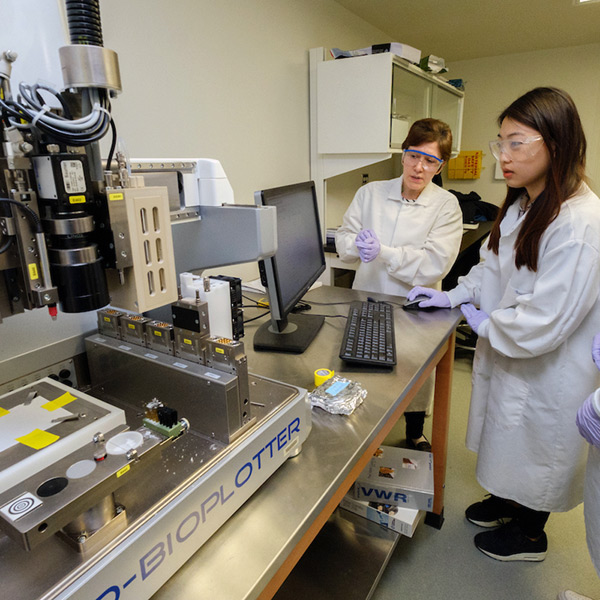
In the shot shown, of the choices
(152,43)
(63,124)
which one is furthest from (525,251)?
(152,43)

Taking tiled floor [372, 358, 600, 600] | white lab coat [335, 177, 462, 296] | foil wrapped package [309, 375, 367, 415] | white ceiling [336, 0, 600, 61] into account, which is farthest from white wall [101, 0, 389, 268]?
tiled floor [372, 358, 600, 600]

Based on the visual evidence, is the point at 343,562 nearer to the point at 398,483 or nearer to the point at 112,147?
the point at 398,483

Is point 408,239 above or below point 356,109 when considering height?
below

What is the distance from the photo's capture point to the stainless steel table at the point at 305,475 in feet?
1.90

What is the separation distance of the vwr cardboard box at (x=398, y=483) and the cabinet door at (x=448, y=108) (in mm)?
2589

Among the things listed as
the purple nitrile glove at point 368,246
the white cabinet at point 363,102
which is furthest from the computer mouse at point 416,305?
the white cabinet at point 363,102

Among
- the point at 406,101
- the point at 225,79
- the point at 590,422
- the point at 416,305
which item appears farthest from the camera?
the point at 406,101

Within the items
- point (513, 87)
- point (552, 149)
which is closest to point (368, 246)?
point (552, 149)

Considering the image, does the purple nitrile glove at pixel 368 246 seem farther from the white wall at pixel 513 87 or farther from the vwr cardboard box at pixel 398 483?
the white wall at pixel 513 87

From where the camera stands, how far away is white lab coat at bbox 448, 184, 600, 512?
115 centimetres

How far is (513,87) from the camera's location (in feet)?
13.3

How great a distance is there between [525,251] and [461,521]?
1.14 m

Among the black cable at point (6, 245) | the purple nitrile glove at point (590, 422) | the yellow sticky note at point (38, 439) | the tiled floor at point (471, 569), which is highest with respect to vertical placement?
the black cable at point (6, 245)

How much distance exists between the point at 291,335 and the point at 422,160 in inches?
40.3
